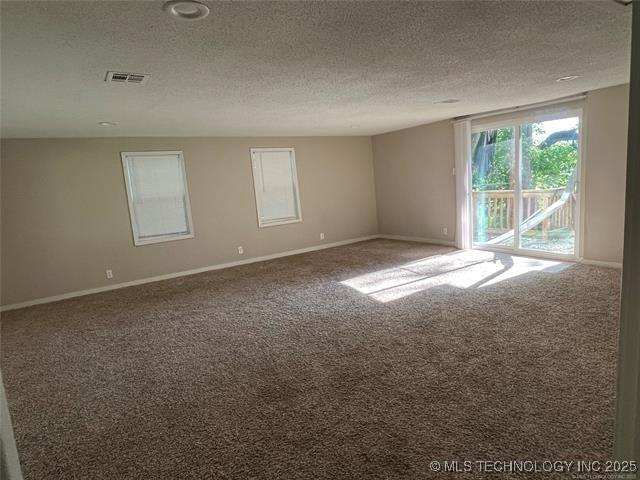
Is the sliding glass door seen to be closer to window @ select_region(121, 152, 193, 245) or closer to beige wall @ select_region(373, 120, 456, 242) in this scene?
beige wall @ select_region(373, 120, 456, 242)

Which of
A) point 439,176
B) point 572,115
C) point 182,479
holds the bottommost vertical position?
point 182,479

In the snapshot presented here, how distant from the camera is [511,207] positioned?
225 inches

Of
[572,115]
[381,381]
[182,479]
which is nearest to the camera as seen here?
[182,479]

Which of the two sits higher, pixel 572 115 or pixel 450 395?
pixel 572 115

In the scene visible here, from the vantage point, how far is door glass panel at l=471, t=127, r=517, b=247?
5.65 metres

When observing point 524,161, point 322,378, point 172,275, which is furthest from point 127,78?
point 524,161

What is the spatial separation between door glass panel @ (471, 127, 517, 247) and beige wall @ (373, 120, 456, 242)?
382mm

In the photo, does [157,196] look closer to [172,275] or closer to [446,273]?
[172,275]

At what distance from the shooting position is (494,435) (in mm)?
1946

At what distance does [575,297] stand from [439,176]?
3336mm

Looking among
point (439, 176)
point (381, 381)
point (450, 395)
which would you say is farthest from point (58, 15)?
point (439, 176)

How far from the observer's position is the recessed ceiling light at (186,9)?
1.66m

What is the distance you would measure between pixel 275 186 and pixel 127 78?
422 cm

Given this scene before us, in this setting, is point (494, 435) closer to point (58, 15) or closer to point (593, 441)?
point (593, 441)
